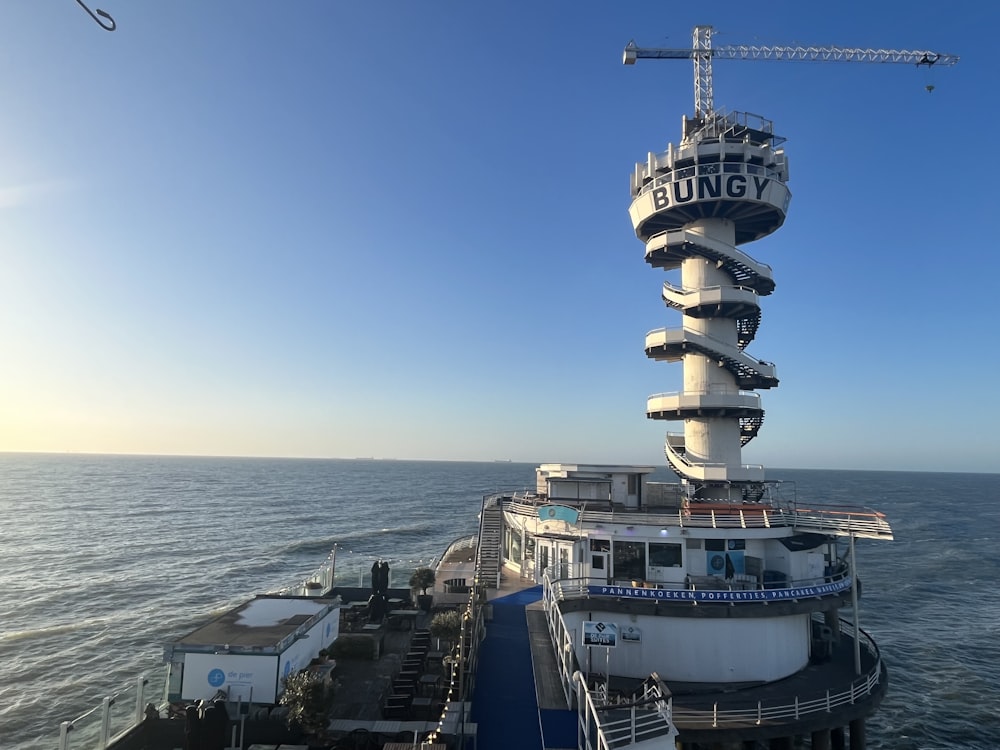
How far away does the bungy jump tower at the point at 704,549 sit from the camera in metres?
23.0

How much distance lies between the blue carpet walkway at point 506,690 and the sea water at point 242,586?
23380mm

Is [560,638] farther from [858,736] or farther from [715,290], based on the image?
[715,290]

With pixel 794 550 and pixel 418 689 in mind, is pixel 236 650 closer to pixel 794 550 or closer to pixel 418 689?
pixel 418 689

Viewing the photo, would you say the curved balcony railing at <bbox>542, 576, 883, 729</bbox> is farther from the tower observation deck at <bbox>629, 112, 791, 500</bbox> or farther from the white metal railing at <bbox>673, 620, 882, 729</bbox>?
the tower observation deck at <bbox>629, 112, 791, 500</bbox>

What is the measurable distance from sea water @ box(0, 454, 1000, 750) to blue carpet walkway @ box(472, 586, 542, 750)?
76.7 feet

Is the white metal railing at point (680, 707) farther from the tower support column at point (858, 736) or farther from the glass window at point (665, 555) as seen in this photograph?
the glass window at point (665, 555)

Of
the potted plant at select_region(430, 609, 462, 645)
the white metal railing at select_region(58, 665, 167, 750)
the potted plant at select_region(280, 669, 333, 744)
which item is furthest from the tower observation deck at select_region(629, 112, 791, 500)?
the white metal railing at select_region(58, 665, 167, 750)

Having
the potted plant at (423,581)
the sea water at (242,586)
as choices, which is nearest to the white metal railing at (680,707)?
the potted plant at (423,581)

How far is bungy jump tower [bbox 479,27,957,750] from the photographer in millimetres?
22969

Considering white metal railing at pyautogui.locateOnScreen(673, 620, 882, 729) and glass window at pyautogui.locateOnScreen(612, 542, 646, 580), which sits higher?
glass window at pyautogui.locateOnScreen(612, 542, 646, 580)

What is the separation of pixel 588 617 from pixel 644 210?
93.5 feet

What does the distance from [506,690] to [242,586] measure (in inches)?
1917

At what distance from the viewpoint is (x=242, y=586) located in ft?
197

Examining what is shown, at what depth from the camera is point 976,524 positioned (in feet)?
408
